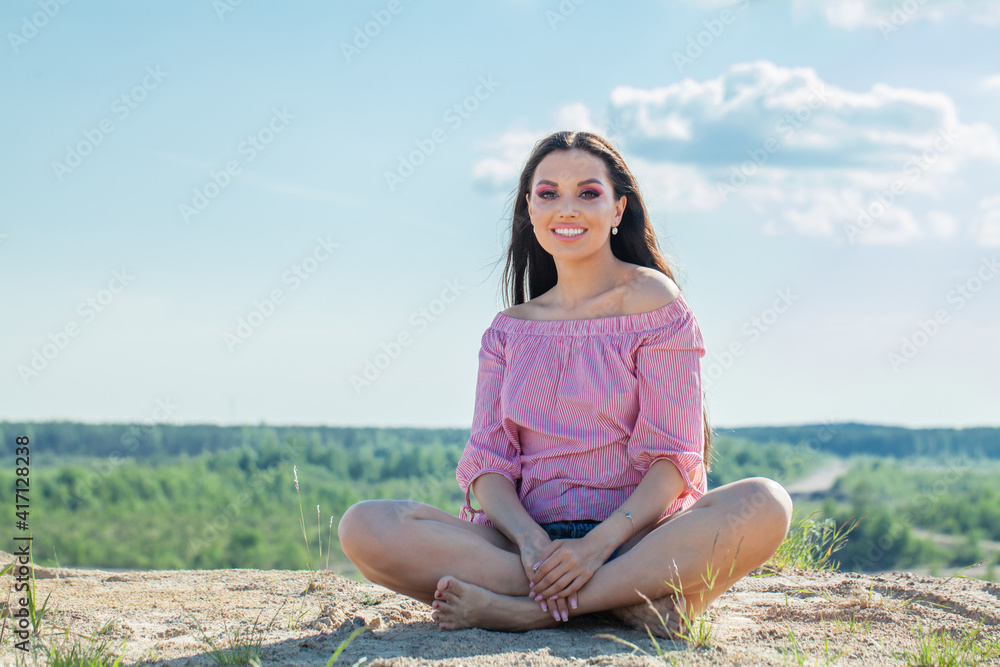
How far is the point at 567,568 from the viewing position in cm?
305

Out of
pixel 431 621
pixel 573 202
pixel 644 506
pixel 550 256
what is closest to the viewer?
pixel 644 506

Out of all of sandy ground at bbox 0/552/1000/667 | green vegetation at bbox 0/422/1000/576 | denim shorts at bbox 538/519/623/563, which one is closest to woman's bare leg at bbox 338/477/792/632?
sandy ground at bbox 0/552/1000/667

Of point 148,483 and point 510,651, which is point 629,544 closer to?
point 510,651

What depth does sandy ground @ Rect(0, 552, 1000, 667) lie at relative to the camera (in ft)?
9.31

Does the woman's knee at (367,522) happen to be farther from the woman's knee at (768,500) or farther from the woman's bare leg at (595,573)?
the woman's knee at (768,500)

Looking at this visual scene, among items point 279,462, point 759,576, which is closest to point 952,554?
point 279,462

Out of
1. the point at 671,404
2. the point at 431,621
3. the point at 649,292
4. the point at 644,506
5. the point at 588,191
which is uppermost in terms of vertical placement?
the point at 588,191

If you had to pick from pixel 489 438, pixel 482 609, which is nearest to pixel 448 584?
pixel 482 609

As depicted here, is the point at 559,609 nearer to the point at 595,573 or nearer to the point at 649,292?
the point at 595,573

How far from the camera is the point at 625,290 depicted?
366 centimetres

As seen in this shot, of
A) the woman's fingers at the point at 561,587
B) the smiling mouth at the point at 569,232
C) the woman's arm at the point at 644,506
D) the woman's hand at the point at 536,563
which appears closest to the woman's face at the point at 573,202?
the smiling mouth at the point at 569,232

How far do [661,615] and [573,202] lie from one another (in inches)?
65.3

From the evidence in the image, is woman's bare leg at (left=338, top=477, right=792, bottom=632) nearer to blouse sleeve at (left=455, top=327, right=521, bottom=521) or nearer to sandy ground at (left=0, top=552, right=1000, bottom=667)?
sandy ground at (left=0, top=552, right=1000, bottom=667)

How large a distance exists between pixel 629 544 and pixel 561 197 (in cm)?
144
